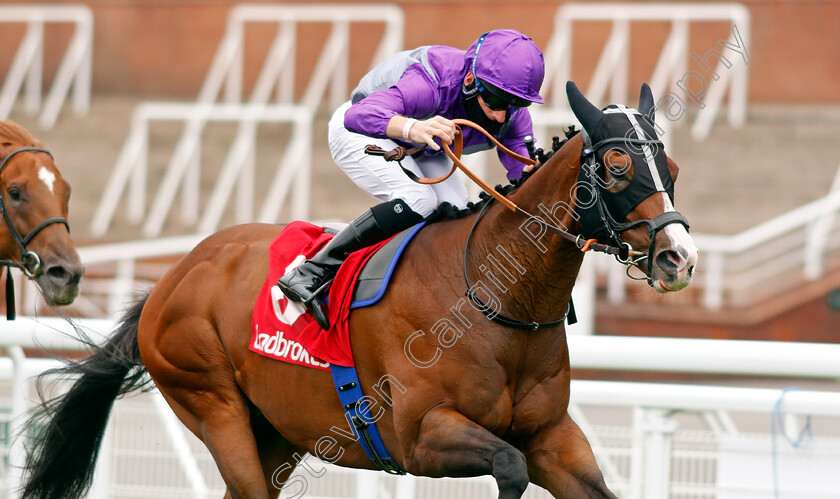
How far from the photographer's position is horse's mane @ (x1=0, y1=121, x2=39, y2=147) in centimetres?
424

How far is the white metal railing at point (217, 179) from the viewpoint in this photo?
11.3m

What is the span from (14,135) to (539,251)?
2.29 metres

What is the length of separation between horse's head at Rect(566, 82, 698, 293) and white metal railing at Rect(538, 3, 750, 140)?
8.69m

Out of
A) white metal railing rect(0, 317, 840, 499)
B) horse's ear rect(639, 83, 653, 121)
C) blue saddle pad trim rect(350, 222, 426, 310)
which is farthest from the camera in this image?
white metal railing rect(0, 317, 840, 499)

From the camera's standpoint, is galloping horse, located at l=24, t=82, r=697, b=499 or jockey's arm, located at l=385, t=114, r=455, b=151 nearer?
galloping horse, located at l=24, t=82, r=697, b=499

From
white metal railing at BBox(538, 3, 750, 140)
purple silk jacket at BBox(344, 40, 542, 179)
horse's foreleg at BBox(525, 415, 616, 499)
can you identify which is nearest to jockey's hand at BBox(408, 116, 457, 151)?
purple silk jacket at BBox(344, 40, 542, 179)

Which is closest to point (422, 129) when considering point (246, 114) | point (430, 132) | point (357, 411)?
point (430, 132)

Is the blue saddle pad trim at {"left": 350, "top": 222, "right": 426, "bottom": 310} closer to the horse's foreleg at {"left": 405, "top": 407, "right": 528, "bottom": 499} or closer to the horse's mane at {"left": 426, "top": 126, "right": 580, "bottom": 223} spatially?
the horse's mane at {"left": 426, "top": 126, "right": 580, "bottom": 223}

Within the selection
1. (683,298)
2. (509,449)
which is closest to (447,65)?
(509,449)

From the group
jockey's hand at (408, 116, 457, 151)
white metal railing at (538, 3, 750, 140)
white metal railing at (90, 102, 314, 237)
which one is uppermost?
white metal railing at (538, 3, 750, 140)

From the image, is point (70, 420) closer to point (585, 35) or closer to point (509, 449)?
point (509, 449)

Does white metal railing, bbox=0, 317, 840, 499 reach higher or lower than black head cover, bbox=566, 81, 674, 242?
lower

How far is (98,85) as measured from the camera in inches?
638

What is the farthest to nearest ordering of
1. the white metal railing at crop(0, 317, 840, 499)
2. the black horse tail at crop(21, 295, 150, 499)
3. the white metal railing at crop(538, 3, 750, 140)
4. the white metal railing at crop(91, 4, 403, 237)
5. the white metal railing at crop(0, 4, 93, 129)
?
the white metal railing at crop(0, 4, 93, 129), the white metal railing at crop(538, 3, 750, 140), the white metal railing at crop(91, 4, 403, 237), the black horse tail at crop(21, 295, 150, 499), the white metal railing at crop(0, 317, 840, 499)
